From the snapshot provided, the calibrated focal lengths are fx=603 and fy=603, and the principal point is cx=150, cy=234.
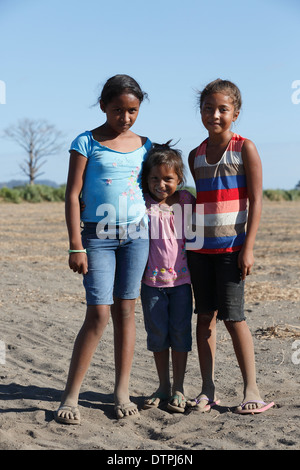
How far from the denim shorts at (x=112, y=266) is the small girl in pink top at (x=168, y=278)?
11 cm

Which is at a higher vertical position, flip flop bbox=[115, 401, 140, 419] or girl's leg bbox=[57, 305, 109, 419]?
girl's leg bbox=[57, 305, 109, 419]

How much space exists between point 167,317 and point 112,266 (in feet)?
1.51

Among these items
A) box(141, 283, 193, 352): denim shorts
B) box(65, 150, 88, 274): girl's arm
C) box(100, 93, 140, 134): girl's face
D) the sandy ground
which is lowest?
the sandy ground

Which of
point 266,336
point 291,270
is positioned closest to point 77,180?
point 266,336

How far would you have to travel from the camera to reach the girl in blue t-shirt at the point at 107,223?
3195mm

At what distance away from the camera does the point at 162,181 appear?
11.0 feet

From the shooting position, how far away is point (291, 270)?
8.31 m

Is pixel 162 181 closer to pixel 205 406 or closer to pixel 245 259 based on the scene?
pixel 245 259

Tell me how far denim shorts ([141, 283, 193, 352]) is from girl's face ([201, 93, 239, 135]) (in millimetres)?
905

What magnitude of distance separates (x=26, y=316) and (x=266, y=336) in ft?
7.22

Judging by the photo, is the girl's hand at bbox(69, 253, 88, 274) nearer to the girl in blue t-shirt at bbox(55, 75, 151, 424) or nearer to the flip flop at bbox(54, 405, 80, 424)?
the girl in blue t-shirt at bbox(55, 75, 151, 424)

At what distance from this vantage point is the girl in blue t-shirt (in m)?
3.20

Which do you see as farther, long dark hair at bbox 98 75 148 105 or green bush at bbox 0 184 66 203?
green bush at bbox 0 184 66 203

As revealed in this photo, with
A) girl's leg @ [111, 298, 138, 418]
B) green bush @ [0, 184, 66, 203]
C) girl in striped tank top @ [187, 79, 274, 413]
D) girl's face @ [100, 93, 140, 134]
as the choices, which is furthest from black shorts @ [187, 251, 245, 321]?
green bush @ [0, 184, 66, 203]
